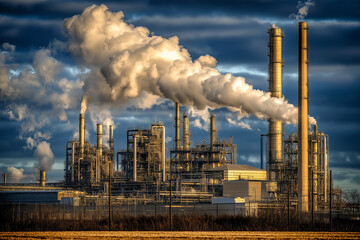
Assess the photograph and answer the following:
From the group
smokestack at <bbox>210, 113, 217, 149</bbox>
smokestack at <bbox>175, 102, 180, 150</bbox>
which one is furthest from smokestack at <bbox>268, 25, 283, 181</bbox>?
smokestack at <bbox>175, 102, 180, 150</bbox>

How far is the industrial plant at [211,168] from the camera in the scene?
58656 mm

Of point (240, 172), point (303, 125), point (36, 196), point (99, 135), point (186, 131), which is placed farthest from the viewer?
point (99, 135)

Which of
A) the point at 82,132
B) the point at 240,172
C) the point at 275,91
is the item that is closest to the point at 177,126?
the point at 82,132

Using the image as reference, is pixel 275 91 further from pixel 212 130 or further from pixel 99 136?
pixel 99 136

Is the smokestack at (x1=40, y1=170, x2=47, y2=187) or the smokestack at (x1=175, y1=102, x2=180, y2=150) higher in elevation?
the smokestack at (x1=175, y1=102, x2=180, y2=150)

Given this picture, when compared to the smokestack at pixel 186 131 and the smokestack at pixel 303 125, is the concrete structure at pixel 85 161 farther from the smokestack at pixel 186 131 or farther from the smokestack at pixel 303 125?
the smokestack at pixel 303 125

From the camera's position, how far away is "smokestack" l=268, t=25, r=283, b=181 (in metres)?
64.1

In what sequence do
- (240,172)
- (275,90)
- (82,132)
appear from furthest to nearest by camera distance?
(82,132) → (240,172) → (275,90)

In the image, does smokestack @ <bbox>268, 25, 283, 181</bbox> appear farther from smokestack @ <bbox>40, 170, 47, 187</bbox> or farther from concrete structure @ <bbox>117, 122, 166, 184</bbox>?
smokestack @ <bbox>40, 170, 47, 187</bbox>

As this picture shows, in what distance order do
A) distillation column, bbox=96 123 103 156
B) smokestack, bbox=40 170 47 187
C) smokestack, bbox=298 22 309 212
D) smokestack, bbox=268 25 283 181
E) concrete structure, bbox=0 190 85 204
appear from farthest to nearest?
distillation column, bbox=96 123 103 156
smokestack, bbox=40 170 47 187
smokestack, bbox=268 25 283 181
concrete structure, bbox=0 190 85 204
smokestack, bbox=298 22 309 212

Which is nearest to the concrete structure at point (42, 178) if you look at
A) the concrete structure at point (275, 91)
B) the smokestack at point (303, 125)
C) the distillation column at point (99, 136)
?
the distillation column at point (99, 136)

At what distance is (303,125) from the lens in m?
53.7

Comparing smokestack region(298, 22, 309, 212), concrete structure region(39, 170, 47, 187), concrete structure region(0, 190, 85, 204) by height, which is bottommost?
concrete structure region(0, 190, 85, 204)

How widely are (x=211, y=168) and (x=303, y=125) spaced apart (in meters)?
21.4
